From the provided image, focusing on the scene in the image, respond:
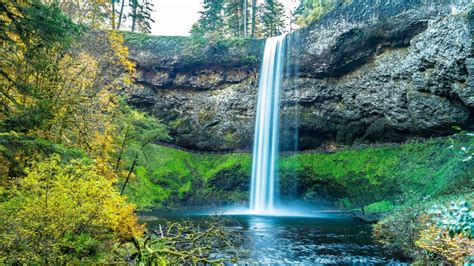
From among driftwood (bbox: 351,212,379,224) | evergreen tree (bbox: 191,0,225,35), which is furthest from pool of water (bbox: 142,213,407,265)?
evergreen tree (bbox: 191,0,225,35)

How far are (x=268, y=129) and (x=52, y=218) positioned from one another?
80.4 feet

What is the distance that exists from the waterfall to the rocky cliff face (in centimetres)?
106

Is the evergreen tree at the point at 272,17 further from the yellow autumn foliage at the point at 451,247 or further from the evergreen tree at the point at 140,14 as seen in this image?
the yellow autumn foliage at the point at 451,247

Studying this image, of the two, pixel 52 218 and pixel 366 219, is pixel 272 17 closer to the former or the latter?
pixel 366 219

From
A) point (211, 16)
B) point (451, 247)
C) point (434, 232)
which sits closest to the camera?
point (451, 247)

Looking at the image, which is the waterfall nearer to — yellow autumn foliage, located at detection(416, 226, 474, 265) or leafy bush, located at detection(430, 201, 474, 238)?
yellow autumn foliage, located at detection(416, 226, 474, 265)

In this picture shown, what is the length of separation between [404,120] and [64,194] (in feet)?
80.2

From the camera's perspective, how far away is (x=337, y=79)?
27.7m

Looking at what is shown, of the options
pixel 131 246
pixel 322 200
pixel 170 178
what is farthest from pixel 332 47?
pixel 131 246

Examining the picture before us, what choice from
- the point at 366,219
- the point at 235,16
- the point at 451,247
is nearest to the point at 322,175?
the point at 366,219

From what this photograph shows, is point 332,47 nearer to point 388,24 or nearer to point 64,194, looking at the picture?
point 388,24

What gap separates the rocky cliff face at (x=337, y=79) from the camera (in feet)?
69.7

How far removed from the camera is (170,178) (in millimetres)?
29094

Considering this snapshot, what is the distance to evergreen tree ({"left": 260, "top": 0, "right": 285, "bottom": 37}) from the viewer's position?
3959cm
